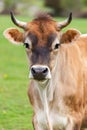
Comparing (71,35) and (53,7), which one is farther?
(53,7)

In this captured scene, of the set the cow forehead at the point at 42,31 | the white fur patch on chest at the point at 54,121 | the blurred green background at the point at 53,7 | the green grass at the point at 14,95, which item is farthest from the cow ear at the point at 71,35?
the blurred green background at the point at 53,7

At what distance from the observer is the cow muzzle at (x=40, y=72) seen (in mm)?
8534

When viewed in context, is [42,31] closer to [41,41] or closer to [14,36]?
[41,41]

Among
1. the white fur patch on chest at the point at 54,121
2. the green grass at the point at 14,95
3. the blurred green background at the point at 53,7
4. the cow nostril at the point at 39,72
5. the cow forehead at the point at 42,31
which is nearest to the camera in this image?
the cow nostril at the point at 39,72

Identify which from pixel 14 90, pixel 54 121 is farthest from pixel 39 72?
pixel 14 90

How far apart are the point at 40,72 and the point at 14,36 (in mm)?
1014

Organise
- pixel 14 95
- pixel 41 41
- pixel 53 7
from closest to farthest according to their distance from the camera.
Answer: pixel 41 41, pixel 14 95, pixel 53 7

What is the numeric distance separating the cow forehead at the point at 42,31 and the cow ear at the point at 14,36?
0.57 feet

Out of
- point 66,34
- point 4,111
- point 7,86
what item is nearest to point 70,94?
point 66,34

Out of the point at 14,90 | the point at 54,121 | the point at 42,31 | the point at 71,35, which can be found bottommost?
the point at 14,90

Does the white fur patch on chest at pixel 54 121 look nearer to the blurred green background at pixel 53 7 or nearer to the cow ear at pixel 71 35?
the cow ear at pixel 71 35

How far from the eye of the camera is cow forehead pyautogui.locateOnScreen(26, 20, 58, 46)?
890cm

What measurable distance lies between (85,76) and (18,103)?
440 cm

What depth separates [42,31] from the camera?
8.99m
